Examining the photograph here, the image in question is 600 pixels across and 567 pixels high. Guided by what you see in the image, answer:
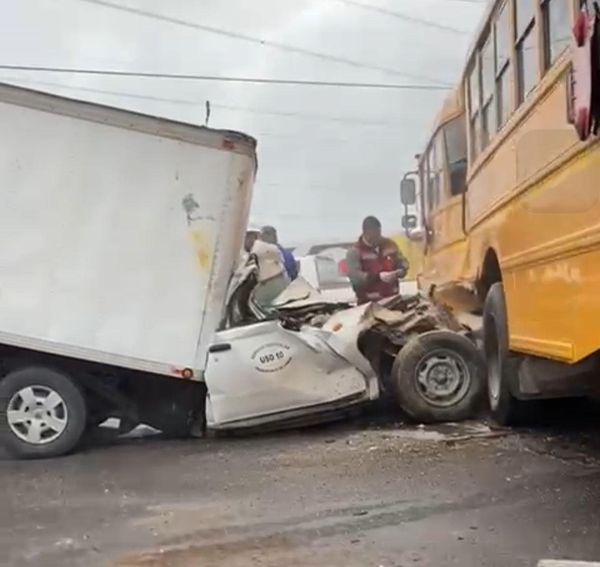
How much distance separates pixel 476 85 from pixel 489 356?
256cm

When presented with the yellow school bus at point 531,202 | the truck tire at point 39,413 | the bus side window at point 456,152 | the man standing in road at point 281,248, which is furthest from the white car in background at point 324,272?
the truck tire at point 39,413

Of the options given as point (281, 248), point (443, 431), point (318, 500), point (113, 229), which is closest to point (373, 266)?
point (281, 248)

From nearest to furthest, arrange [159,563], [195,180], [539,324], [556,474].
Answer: [159,563], [539,324], [556,474], [195,180]

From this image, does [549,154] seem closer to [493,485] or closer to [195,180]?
[493,485]

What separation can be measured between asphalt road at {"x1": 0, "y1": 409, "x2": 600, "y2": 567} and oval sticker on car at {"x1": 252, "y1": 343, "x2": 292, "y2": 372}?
549 mm

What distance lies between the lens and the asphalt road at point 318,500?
495 cm

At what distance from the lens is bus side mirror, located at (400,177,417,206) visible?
1430cm

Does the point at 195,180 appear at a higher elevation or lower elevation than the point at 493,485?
higher

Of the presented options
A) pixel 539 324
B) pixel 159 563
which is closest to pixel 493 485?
pixel 539 324

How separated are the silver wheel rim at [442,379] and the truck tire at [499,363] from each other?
21 cm

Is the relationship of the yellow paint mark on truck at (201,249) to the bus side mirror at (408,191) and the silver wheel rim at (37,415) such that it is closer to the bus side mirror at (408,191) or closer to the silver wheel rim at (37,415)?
the silver wheel rim at (37,415)

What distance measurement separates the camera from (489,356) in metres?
8.22

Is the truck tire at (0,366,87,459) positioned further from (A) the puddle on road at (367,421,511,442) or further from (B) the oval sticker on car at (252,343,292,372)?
(A) the puddle on road at (367,421,511,442)

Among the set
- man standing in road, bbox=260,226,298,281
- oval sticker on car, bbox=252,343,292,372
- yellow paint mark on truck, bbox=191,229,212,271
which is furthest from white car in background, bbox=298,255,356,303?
yellow paint mark on truck, bbox=191,229,212,271
